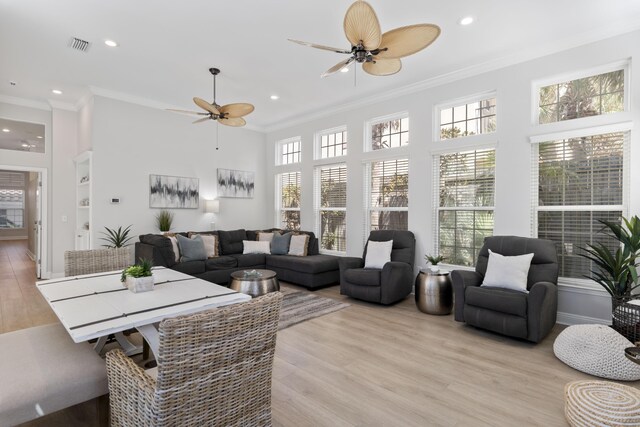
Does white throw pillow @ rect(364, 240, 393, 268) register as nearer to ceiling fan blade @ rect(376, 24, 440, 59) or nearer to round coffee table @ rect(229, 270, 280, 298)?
round coffee table @ rect(229, 270, 280, 298)

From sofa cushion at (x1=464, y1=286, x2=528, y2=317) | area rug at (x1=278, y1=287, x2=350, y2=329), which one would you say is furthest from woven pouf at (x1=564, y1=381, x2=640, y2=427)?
area rug at (x1=278, y1=287, x2=350, y2=329)

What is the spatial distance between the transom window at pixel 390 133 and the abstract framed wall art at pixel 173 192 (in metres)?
3.52

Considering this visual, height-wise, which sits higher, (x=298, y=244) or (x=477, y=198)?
(x=477, y=198)

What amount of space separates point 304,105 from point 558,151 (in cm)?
406

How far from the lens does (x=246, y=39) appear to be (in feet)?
12.1

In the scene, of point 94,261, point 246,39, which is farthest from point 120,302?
point 246,39

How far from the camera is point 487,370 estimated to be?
2.68m

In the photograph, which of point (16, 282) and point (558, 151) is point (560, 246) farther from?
point (16, 282)

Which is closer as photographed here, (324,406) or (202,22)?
(324,406)

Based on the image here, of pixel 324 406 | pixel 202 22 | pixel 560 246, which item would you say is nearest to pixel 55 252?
pixel 202 22

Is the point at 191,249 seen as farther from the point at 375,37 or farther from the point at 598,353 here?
the point at 598,353

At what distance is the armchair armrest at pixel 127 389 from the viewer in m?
1.29

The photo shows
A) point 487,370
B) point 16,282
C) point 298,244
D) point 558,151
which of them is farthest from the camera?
point 298,244

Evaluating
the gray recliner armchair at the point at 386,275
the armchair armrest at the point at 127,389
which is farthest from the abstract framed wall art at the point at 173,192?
the armchair armrest at the point at 127,389
